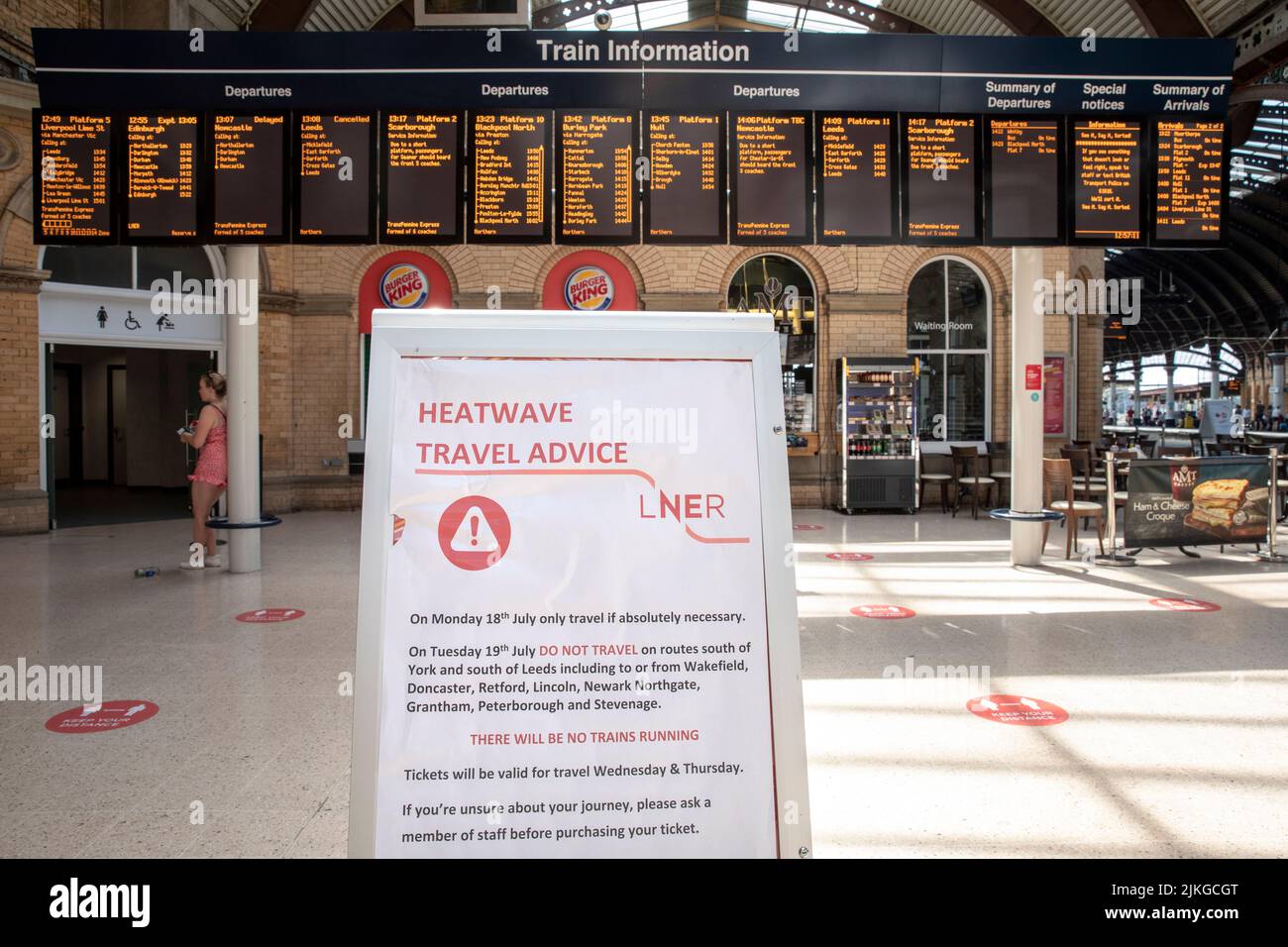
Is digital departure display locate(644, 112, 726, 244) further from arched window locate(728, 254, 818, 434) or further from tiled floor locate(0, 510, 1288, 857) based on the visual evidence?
arched window locate(728, 254, 818, 434)

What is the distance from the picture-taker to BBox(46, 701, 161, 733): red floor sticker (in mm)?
3379

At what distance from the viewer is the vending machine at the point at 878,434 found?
1123cm

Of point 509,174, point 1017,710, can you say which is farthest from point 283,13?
point 1017,710

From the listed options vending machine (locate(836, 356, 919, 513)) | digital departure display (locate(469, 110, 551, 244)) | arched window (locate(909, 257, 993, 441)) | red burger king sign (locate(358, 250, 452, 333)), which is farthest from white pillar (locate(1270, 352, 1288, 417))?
digital departure display (locate(469, 110, 551, 244))

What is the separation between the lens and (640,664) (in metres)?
1.37

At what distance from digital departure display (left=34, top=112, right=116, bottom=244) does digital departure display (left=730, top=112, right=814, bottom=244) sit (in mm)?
4388

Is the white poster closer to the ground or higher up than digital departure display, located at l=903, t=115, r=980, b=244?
closer to the ground

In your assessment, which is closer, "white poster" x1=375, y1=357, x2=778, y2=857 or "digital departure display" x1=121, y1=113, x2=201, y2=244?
"white poster" x1=375, y1=357, x2=778, y2=857

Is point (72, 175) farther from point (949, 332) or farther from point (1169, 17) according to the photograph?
point (1169, 17)

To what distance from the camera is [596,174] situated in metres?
5.93

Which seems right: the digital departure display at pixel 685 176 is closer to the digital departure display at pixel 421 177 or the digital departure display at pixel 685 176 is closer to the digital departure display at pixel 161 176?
the digital departure display at pixel 421 177

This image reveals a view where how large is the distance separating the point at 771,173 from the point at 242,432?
4.64 meters

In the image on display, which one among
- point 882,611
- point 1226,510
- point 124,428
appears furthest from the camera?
point 124,428
